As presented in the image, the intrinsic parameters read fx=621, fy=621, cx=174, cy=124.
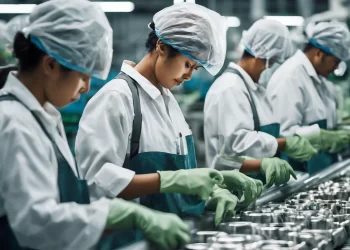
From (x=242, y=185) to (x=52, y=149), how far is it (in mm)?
1115

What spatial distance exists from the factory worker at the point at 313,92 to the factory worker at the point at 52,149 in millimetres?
2648

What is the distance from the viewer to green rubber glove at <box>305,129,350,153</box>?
14.9 ft

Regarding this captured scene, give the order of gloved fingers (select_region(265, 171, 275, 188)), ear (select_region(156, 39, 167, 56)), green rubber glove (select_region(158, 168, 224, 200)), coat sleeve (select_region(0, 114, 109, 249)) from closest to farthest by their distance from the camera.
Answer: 1. coat sleeve (select_region(0, 114, 109, 249))
2. green rubber glove (select_region(158, 168, 224, 200))
3. ear (select_region(156, 39, 167, 56))
4. gloved fingers (select_region(265, 171, 275, 188))

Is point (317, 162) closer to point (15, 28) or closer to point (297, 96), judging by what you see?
point (297, 96)

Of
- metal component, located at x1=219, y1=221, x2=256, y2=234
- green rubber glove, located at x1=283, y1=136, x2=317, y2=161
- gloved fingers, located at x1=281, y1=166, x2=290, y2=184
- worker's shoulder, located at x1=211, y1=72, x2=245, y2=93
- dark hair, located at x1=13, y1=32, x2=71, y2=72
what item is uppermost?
dark hair, located at x1=13, y1=32, x2=71, y2=72

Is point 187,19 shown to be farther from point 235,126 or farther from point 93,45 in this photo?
point 235,126

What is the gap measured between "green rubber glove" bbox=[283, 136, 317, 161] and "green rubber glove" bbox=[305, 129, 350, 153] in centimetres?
18

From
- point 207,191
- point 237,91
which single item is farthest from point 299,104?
point 207,191

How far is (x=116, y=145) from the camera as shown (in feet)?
8.20

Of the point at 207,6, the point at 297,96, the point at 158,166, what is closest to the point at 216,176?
the point at 158,166

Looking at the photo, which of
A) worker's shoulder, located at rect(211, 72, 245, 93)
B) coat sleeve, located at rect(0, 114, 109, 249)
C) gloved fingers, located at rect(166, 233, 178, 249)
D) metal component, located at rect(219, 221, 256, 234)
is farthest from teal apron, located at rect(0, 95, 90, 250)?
worker's shoulder, located at rect(211, 72, 245, 93)

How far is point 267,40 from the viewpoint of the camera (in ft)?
13.6

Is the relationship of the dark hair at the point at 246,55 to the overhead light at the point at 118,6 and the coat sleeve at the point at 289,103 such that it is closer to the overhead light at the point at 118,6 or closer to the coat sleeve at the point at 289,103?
the coat sleeve at the point at 289,103

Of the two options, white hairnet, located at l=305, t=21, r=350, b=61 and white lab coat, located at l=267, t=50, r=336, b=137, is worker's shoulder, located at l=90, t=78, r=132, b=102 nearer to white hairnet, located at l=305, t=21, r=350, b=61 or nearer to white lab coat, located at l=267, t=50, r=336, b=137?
white lab coat, located at l=267, t=50, r=336, b=137
